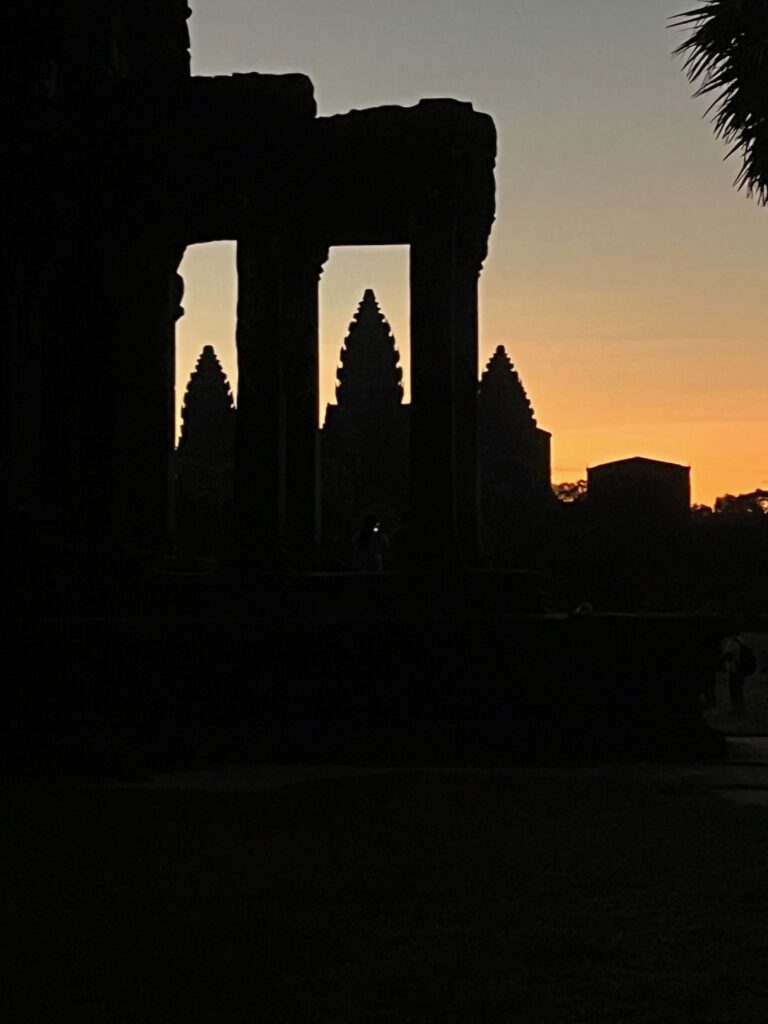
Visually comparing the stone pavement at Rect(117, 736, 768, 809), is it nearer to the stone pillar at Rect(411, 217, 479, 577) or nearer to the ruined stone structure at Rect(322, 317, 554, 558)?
the stone pillar at Rect(411, 217, 479, 577)

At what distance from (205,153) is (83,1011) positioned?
11624 mm

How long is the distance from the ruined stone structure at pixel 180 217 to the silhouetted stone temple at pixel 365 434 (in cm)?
3416

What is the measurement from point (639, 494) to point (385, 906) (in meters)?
79.7

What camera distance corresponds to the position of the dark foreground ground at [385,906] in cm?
507

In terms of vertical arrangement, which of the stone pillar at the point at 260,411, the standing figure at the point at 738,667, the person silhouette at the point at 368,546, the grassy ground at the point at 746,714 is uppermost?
the stone pillar at the point at 260,411


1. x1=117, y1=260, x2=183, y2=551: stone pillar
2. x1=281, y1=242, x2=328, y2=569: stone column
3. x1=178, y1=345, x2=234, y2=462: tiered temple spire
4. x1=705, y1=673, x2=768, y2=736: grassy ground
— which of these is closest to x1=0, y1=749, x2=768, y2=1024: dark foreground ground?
x1=117, y1=260, x2=183, y2=551: stone pillar

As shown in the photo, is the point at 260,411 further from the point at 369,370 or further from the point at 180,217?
the point at 369,370

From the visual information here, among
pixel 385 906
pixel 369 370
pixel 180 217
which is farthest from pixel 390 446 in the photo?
pixel 385 906

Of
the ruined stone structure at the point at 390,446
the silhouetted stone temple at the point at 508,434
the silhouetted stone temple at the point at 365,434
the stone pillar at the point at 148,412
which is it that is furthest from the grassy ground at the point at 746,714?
the silhouetted stone temple at the point at 508,434

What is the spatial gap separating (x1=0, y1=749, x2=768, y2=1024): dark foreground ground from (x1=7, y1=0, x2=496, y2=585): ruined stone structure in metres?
4.97

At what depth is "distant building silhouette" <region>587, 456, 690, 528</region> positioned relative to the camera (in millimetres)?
68025

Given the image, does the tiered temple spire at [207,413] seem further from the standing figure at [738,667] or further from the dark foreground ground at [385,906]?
the dark foreground ground at [385,906]

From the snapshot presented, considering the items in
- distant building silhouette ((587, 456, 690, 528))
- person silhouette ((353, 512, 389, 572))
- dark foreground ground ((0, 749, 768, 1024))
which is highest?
distant building silhouette ((587, 456, 690, 528))

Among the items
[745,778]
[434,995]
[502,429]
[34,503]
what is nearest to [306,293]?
[34,503]
